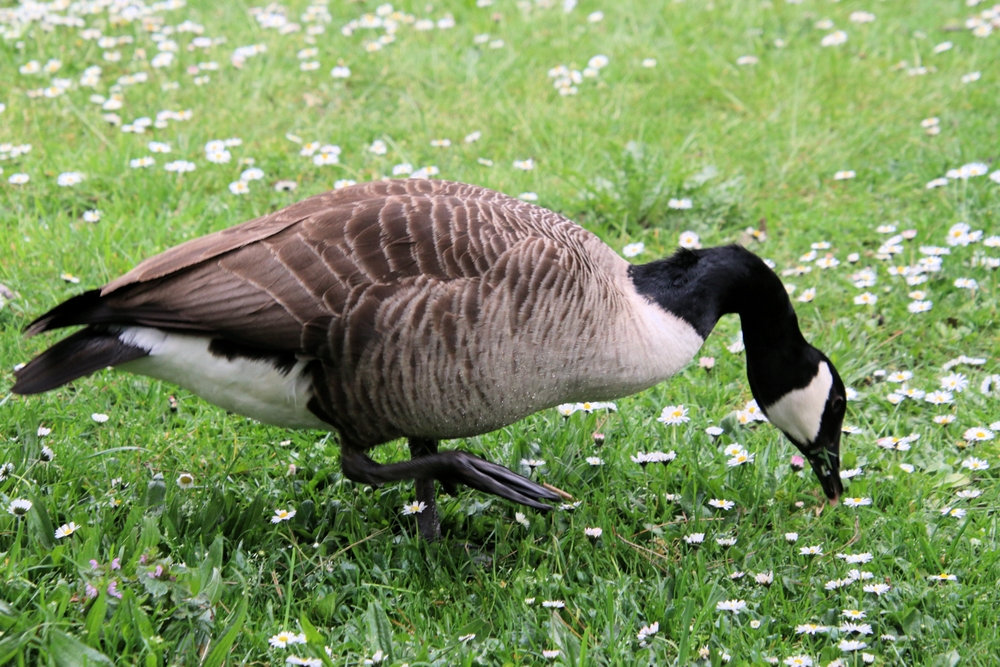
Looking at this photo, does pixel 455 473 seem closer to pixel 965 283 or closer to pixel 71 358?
pixel 71 358

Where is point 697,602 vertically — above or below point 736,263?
below

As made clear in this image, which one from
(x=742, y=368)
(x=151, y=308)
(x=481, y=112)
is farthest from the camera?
(x=481, y=112)

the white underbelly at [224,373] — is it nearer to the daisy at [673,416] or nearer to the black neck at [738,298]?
the black neck at [738,298]

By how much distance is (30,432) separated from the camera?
4012mm

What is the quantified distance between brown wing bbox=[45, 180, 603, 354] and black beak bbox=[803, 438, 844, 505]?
3.98 ft

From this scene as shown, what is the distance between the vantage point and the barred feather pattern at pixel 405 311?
11.4 ft

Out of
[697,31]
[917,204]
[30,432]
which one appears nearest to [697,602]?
[30,432]

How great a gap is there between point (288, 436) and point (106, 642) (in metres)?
1.55

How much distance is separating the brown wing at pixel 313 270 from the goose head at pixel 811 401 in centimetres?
95

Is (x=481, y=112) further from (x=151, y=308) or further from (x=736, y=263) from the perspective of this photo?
(x=151, y=308)

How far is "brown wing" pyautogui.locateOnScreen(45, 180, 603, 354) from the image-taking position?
349cm

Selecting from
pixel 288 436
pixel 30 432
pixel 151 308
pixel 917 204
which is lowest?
pixel 917 204

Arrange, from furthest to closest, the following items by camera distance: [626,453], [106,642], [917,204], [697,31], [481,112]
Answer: [697,31]
[481,112]
[917,204]
[626,453]
[106,642]

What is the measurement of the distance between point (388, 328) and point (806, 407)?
1.61 meters
